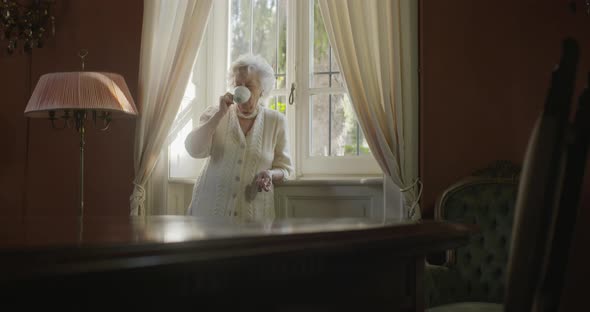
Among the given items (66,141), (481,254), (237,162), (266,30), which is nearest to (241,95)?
(237,162)

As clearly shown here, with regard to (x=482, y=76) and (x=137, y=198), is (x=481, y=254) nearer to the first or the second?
(x=482, y=76)

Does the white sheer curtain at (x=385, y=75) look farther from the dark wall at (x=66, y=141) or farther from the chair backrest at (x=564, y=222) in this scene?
the chair backrest at (x=564, y=222)

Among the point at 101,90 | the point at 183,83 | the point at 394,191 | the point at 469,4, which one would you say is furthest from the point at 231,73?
the point at 469,4

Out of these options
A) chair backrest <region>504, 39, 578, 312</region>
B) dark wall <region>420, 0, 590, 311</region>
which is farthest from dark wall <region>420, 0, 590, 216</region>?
chair backrest <region>504, 39, 578, 312</region>

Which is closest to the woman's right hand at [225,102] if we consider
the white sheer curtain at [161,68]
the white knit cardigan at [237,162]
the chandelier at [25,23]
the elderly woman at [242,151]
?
the elderly woman at [242,151]

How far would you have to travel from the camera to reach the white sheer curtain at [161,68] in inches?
149

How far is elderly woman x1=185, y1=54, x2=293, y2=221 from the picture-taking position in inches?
129

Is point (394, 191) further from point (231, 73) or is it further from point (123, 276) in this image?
point (123, 276)

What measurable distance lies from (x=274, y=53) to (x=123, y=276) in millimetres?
3490

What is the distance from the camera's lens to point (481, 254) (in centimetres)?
273

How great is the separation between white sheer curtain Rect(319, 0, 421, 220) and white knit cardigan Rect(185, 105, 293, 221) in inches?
19.7

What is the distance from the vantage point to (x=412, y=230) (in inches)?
35.9

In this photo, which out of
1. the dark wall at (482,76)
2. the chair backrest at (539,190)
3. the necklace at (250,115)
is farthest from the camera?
the necklace at (250,115)

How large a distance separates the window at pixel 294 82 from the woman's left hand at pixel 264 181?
0.67m
